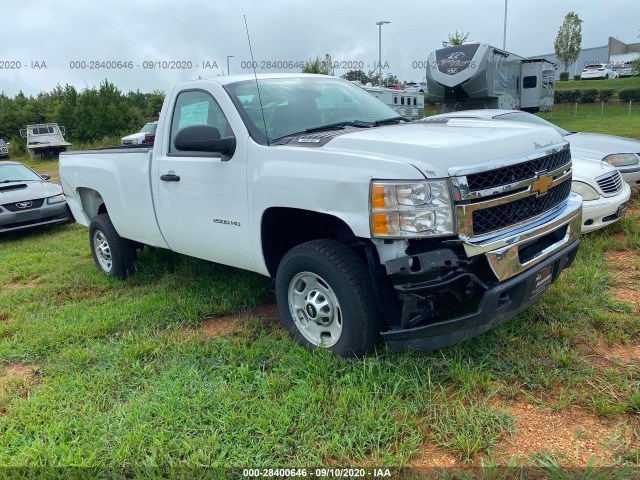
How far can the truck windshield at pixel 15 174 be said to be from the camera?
31.3 feet

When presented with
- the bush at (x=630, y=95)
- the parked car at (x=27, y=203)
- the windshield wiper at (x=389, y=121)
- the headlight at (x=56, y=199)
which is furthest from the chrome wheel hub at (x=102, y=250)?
the bush at (x=630, y=95)

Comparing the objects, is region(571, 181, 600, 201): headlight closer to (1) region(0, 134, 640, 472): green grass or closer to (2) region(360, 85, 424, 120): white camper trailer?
(1) region(0, 134, 640, 472): green grass

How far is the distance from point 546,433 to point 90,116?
118 feet

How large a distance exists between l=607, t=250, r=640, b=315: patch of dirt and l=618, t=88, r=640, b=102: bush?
98.2 ft

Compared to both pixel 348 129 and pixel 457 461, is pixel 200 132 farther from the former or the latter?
pixel 457 461

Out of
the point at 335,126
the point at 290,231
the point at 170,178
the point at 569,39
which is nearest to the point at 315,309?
the point at 290,231

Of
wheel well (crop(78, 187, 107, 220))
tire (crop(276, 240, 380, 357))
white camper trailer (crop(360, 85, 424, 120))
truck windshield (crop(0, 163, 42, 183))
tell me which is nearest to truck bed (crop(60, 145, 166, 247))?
wheel well (crop(78, 187, 107, 220))

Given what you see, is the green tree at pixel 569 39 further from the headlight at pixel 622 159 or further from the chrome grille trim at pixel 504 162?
the chrome grille trim at pixel 504 162

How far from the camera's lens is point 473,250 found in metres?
2.74

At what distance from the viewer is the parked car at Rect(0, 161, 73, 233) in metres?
8.64

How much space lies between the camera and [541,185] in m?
3.19

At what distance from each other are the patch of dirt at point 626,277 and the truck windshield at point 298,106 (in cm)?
233

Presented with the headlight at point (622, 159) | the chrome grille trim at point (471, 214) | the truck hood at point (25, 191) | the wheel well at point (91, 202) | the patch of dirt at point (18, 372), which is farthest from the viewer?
the truck hood at point (25, 191)

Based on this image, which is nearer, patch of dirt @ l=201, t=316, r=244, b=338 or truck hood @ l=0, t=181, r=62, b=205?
patch of dirt @ l=201, t=316, r=244, b=338
